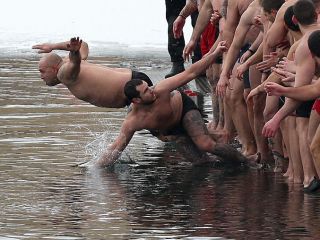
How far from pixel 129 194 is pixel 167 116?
Result: 2.09m

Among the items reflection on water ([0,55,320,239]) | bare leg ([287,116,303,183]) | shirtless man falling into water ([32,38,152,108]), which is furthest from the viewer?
shirtless man falling into water ([32,38,152,108])

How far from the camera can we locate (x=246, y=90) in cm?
1499

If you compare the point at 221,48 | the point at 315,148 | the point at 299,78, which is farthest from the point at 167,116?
the point at 315,148

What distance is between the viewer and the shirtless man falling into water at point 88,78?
14914 millimetres

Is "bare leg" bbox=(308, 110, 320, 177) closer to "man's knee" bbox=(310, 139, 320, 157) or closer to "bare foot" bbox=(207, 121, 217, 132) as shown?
"man's knee" bbox=(310, 139, 320, 157)

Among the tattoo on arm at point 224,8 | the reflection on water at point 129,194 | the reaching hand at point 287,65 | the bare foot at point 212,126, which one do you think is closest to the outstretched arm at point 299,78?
the reaching hand at point 287,65

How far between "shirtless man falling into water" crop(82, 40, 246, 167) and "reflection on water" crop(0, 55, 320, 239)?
21 centimetres

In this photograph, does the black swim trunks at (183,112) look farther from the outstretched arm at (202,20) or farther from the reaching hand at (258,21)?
the outstretched arm at (202,20)

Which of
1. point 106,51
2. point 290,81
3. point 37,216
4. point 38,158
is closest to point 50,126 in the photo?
point 38,158

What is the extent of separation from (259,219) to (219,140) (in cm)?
463

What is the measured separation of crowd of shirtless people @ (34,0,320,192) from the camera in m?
12.7

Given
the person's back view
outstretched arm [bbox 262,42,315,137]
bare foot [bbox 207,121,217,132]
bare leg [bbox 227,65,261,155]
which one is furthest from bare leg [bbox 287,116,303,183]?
the person's back view

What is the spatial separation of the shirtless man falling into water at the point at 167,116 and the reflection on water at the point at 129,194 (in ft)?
0.70

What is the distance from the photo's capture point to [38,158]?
49.3ft
